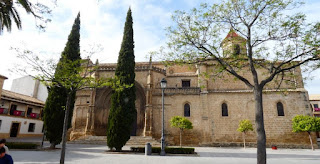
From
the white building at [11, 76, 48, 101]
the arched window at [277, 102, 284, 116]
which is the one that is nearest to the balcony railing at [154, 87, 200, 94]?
the arched window at [277, 102, 284, 116]

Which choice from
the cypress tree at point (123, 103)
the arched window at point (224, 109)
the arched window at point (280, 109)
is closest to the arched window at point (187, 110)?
the arched window at point (224, 109)

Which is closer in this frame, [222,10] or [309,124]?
[222,10]

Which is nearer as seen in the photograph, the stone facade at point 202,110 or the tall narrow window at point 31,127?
the stone facade at point 202,110

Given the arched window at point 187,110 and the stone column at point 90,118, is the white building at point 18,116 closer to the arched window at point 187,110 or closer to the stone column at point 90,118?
the stone column at point 90,118

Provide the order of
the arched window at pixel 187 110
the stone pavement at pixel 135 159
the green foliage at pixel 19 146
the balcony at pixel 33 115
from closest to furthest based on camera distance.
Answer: the stone pavement at pixel 135 159 → the green foliage at pixel 19 146 → the arched window at pixel 187 110 → the balcony at pixel 33 115

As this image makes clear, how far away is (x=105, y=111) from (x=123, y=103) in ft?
31.6

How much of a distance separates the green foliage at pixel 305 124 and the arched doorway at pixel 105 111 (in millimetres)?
16170

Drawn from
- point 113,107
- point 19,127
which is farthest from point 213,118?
point 19,127

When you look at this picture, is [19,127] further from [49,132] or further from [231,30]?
[231,30]

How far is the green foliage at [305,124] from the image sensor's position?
1691cm

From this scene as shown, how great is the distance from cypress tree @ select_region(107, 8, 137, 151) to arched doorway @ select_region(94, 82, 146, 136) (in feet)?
24.0

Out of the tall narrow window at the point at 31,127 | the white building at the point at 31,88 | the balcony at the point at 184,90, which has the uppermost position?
the white building at the point at 31,88

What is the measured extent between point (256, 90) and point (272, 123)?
15.2 metres

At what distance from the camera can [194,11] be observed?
28.2 feet
